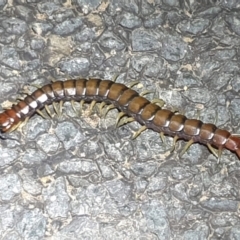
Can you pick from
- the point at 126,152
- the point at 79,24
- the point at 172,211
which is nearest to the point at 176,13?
the point at 79,24

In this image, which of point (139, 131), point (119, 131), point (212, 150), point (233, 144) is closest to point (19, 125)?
point (119, 131)

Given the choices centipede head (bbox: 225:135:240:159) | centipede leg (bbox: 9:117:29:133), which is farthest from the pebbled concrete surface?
centipede head (bbox: 225:135:240:159)

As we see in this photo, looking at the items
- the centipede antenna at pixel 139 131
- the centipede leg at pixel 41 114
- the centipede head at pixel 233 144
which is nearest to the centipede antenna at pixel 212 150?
the centipede head at pixel 233 144

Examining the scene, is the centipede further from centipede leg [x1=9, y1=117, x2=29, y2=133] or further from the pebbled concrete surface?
the pebbled concrete surface

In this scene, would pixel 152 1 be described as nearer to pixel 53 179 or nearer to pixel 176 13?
pixel 176 13

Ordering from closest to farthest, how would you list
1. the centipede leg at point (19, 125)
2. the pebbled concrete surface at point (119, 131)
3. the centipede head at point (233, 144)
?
the pebbled concrete surface at point (119, 131), the centipede head at point (233, 144), the centipede leg at point (19, 125)

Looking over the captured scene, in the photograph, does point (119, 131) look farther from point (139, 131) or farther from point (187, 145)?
point (187, 145)

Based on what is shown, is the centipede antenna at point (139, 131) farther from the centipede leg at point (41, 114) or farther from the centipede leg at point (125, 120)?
the centipede leg at point (41, 114)
